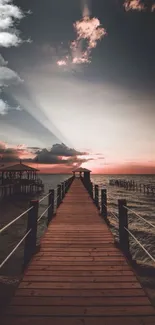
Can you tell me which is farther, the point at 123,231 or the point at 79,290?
the point at 123,231

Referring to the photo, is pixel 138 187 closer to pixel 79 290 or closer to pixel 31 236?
pixel 31 236

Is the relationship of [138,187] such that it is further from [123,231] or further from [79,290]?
[79,290]

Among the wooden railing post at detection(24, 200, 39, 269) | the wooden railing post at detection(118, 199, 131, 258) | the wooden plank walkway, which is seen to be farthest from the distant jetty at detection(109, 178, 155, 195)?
the wooden railing post at detection(24, 200, 39, 269)

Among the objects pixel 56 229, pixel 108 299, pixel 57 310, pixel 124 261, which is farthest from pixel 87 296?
pixel 56 229

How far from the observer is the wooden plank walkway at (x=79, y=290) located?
91.3 inches

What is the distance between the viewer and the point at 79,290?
2.91 meters

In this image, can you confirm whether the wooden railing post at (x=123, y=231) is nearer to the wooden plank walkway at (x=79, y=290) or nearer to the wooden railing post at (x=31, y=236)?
the wooden plank walkway at (x=79, y=290)

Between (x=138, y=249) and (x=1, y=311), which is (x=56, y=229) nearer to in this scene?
(x=1, y=311)

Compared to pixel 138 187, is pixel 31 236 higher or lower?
higher

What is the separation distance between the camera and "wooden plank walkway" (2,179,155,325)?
2.32 meters

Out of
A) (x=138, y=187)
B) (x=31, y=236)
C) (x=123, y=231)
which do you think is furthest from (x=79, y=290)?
(x=138, y=187)

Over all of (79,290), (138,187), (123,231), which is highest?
(123,231)

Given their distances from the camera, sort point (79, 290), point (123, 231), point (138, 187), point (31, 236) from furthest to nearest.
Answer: point (138, 187) < point (123, 231) < point (31, 236) < point (79, 290)

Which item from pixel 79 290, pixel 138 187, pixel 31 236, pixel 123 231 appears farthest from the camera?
pixel 138 187
